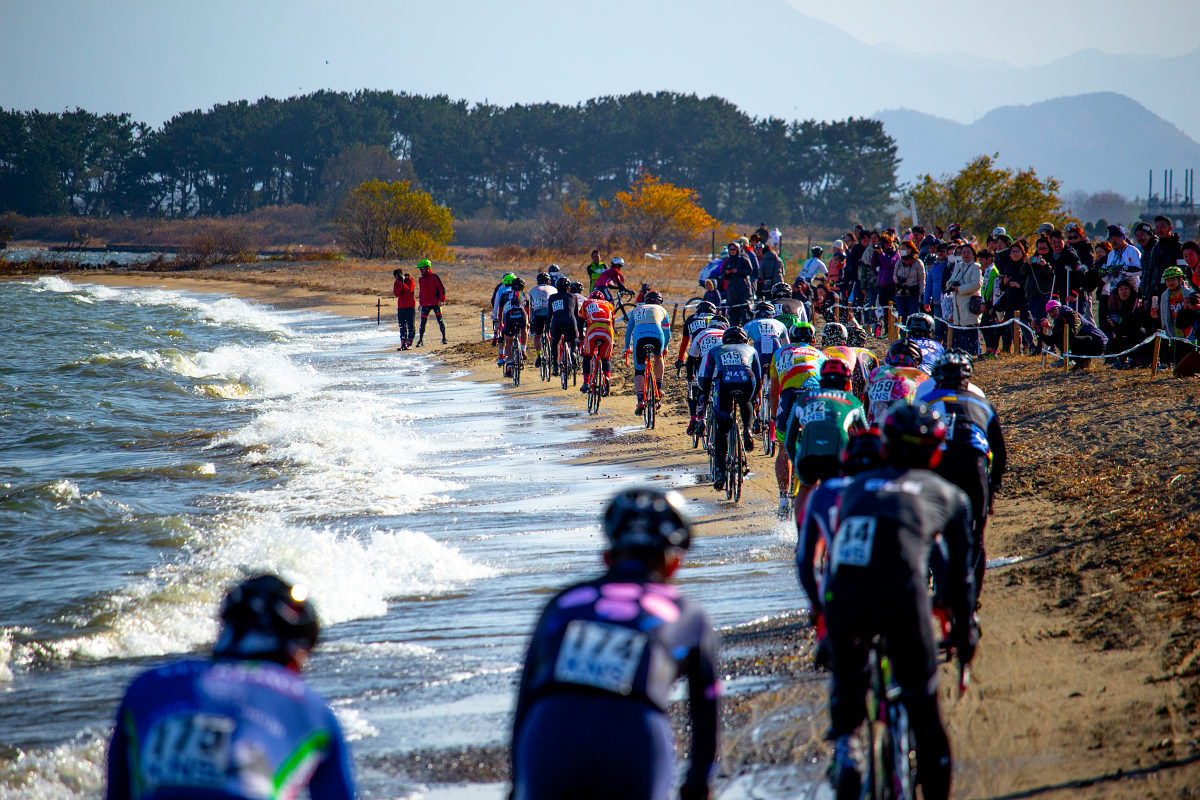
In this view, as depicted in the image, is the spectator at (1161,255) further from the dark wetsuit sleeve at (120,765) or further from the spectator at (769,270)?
the dark wetsuit sleeve at (120,765)

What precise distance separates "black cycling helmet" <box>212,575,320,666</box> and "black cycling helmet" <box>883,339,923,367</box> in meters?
6.21

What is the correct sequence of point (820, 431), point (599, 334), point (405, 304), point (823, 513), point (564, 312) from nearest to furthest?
1. point (823, 513)
2. point (820, 431)
3. point (599, 334)
4. point (564, 312)
5. point (405, 304)

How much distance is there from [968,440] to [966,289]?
11.6 meters

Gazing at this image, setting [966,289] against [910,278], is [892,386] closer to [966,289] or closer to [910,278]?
[966,289]

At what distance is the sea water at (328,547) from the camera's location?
6.61 meters

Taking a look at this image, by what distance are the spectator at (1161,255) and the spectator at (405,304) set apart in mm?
16383

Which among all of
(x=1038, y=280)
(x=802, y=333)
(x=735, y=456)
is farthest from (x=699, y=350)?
(x=1038, y=280)

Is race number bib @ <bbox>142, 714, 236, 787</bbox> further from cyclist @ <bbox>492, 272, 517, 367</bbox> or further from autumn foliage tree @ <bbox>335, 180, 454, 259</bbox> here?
autumn foliage tree @ <bbox>335, 180, 454, 259</bbox>

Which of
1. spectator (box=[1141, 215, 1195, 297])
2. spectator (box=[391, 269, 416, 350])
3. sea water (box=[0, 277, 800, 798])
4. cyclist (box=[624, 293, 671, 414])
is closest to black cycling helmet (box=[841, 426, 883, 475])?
sea water (box=[0, 277, 800, 798])

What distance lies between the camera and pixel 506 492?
484 inches

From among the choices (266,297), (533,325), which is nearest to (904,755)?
(533,325)

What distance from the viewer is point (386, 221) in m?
68.4

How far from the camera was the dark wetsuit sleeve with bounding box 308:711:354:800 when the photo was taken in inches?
116

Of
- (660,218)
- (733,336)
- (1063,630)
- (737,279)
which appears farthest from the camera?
(660,218)
